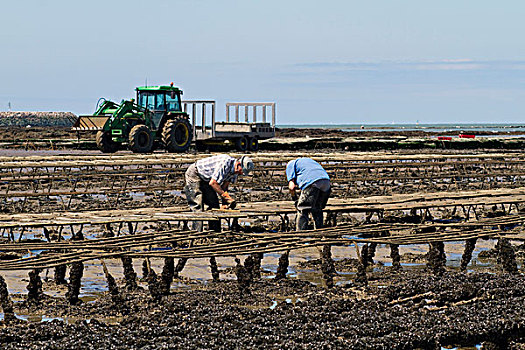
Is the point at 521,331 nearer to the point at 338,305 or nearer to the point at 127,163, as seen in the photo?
the point at 338,305

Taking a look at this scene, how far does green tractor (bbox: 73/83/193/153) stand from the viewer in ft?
81.9

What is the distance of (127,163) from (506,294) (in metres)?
11.8

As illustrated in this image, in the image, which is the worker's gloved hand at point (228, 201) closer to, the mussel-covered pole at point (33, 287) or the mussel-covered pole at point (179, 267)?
the mussel-covered pole at point (179, 267)

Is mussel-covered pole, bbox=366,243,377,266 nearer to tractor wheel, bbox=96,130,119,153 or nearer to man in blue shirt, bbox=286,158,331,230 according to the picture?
man in blue shirt, bbox=286,158,331,230

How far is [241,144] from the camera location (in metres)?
29.8

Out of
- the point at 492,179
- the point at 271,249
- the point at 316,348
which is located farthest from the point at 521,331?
the point at 492,179

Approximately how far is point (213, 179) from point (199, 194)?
0.54 m

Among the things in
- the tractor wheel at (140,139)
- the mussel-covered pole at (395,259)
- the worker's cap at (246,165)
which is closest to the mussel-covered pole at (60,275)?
the worker's cap at (246,165)

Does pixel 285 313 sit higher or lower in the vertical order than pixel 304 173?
lower

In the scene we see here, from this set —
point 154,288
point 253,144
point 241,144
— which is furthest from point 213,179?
point 253,144

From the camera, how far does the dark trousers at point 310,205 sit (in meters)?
10.2

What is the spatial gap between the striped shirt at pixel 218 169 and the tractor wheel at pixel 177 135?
15061 mm

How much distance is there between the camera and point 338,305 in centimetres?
720

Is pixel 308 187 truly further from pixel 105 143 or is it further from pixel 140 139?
pixel 105 143
